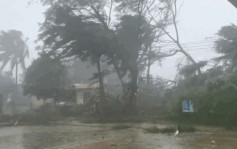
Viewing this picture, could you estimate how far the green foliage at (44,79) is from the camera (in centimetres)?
3744

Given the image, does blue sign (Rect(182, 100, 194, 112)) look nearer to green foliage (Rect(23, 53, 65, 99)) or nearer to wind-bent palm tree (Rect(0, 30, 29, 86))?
green foliage (Rect(23, 53, 65, 99))

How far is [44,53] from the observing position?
114 ft

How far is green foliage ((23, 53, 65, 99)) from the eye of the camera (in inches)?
1474

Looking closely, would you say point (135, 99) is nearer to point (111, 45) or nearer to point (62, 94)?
point (111, 45)

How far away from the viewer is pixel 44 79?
38.4m

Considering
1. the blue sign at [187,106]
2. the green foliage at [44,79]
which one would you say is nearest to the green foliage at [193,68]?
the blue sign at [187,106]

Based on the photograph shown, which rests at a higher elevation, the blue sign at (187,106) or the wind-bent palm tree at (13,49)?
the wind-bent palm tree at (13,49)

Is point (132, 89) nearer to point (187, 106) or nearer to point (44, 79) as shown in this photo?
point (187, 106)

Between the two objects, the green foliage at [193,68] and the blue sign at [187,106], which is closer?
the blue sign at [187,106]

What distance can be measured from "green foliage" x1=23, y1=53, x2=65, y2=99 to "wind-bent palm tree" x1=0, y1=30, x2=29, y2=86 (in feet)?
60.1

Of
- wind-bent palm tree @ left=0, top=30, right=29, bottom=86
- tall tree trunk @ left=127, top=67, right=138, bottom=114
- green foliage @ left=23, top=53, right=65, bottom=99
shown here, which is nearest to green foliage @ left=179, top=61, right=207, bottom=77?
tall tree trunk @ left=127, top=67, right=138, bottom=114

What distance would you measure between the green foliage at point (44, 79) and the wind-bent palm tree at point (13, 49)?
18310mm

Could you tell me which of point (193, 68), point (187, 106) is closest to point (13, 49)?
point (193, 68)

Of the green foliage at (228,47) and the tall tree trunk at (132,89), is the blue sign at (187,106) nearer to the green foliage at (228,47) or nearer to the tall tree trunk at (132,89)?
the green foliage at (228,47)
